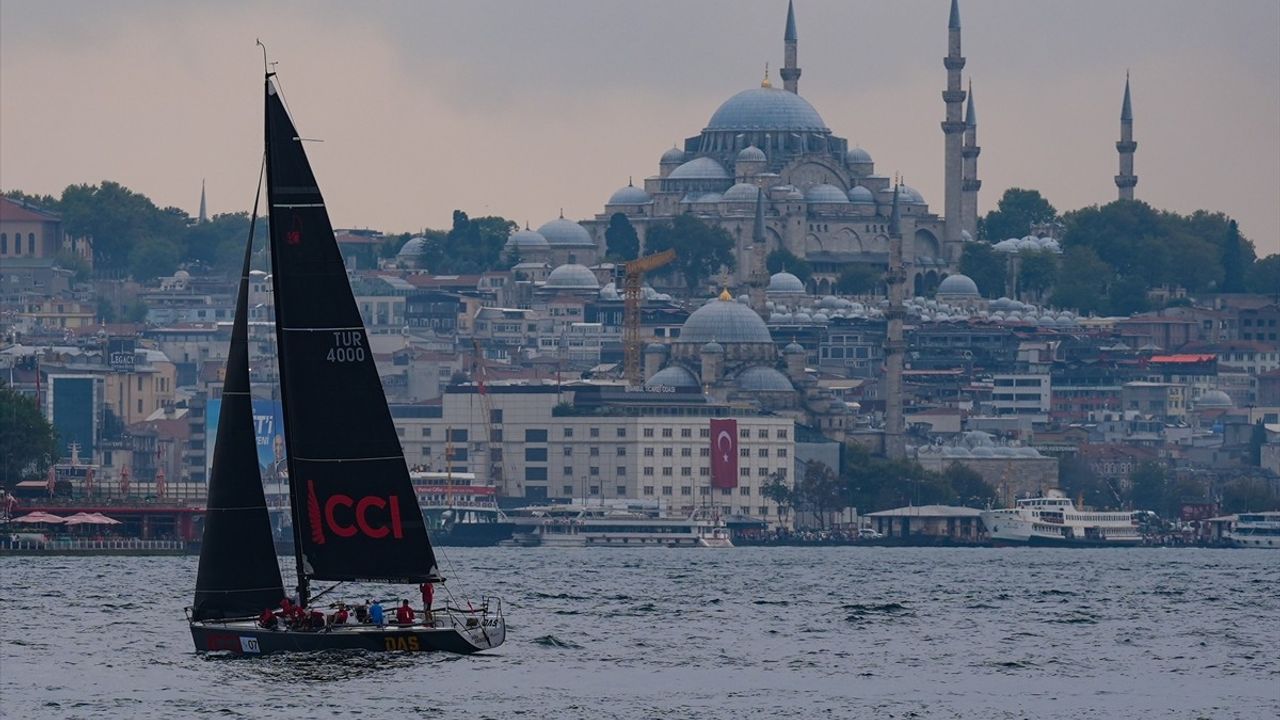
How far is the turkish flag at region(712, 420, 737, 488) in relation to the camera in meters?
145

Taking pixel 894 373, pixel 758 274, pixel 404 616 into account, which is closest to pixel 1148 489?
pixel 894 373

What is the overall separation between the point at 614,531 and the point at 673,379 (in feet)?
93.3

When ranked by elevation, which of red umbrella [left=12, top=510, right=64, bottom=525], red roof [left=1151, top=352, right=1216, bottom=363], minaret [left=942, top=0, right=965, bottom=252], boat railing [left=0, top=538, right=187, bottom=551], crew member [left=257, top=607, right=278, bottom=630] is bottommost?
crew member [left=257, top=607, right=278, bottom=630]

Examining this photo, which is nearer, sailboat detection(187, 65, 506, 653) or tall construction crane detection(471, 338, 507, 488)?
sailboat detection(187, 65, 506, 653)

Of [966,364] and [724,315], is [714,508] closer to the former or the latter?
[724,315]

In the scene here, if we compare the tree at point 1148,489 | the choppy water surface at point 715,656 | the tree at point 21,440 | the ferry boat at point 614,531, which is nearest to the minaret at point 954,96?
the tree at point 1148,489

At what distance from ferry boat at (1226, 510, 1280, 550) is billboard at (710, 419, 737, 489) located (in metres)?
18.8

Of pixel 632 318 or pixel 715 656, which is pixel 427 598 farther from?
pixel 632 318

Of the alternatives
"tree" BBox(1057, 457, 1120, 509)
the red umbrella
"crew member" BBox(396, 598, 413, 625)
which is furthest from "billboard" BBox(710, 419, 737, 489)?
"crew member" BBox(396, 598, 413, 625)

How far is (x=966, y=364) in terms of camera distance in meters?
189

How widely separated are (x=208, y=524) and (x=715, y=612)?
2100 cm

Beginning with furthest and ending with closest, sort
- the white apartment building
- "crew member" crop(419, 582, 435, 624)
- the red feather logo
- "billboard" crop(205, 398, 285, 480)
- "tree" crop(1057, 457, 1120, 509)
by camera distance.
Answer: "tree" crop(1057, 457, 1120, 509) → the white apartment building → "billboard" crop(205, 398, 285, 480) → "crew member" crop(419, 582, 435, 624) → the red feather logo

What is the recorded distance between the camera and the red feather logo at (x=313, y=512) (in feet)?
148

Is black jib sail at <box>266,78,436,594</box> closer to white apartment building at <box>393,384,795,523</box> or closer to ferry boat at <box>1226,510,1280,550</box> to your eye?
ferry boat at <box>1226,510,1280,550</box>
